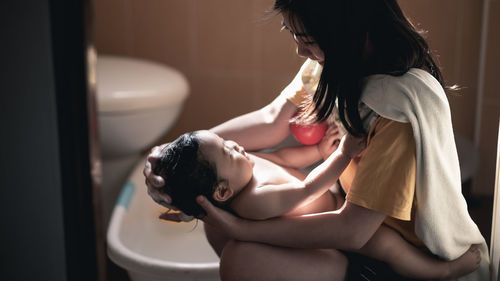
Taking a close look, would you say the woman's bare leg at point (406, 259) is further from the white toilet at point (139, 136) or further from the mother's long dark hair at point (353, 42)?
the white toilet at point (139, 136)

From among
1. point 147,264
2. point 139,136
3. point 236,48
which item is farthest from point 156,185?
point 236,48

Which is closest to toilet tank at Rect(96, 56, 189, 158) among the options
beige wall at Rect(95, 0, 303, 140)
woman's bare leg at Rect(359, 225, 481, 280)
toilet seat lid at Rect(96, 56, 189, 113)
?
toilet seat lid at Rect(96, 56, 189, 113)

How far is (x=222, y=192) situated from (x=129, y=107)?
1.85 ft

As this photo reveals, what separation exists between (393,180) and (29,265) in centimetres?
47

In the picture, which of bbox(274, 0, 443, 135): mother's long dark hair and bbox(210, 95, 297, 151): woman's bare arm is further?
bbox(210, 95, 297, 151): woman's bare arm

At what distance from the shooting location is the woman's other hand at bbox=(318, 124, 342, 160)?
1.06 m

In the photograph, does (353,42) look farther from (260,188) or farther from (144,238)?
(144,238)

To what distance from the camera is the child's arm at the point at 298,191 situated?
0.87m

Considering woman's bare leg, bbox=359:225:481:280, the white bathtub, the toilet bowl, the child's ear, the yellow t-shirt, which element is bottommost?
the white bathtub

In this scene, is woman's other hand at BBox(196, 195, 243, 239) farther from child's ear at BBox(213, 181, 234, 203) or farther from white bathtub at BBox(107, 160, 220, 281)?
white bathtub at BBox(107, 160, 220, 281)

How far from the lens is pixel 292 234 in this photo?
0.89 metres

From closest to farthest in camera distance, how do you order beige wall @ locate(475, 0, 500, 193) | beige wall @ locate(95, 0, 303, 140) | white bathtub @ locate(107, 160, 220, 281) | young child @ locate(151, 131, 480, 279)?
young child @ locate(151, 131, 480, 279) → white bathtub @ locate(107, 160, 220, 281) → beige wall @ locate(475, 0, 500, 193) → beige wall @ locate(95, 0, 303, 140)

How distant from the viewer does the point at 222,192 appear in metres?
0.96

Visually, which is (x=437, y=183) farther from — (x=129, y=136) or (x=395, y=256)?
(x=129, y=136)
